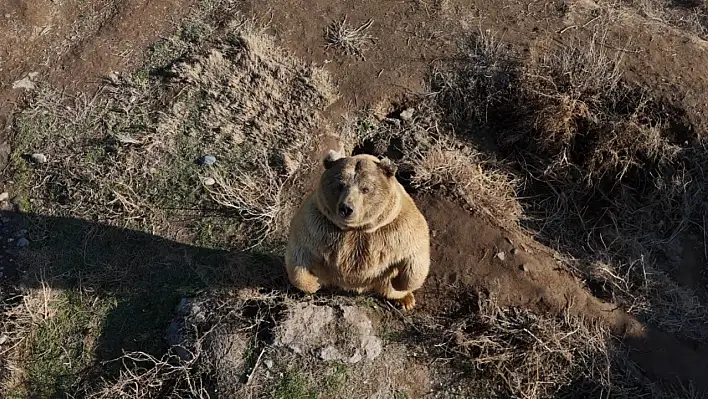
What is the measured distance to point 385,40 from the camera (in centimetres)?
700

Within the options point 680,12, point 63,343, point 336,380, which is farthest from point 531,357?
point 680,12

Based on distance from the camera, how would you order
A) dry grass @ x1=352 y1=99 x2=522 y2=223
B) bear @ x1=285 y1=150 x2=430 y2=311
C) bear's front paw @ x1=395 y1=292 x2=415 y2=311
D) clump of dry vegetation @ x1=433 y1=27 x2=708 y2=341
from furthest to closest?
clump of dry vegetation @ x1=433 y1=27 x2=708 y2=341, dry grass @ x1=352 y1=99 x2=522 y2=223, bear's front paw @ x1=395 y1=292 x2=415 y2=311, bear @ x1=285 y1=150 x2=430 y2=311

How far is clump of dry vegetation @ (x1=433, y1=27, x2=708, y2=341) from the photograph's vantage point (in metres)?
6.39

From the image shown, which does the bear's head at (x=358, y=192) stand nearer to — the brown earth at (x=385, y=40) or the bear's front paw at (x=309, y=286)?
the bear's front paw at (x=309, y=286)

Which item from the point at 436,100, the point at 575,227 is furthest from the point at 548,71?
the point at 575,227

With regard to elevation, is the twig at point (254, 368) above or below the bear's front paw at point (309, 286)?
below

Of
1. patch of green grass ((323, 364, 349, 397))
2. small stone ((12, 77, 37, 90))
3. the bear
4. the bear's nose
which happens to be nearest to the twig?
patch of green grass ((323, 364, 349, 397))

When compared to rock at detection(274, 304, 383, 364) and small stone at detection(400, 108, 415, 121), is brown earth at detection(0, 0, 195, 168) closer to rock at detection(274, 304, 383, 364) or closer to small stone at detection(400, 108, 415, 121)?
small stone at detection(400, 108, 415, 121)

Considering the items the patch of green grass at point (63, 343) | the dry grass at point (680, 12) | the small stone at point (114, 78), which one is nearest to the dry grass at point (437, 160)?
the small stone at point (114, 78)

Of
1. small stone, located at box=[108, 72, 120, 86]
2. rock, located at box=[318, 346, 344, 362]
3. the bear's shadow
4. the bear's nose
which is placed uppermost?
the bear's nose

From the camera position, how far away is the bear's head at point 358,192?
12.9 feet

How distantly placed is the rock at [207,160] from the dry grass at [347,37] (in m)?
1.98

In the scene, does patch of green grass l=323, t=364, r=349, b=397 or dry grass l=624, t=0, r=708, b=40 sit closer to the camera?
patch of green grass l=323, t=364, r=349, b=397

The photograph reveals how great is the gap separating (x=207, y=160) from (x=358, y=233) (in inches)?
95.6
